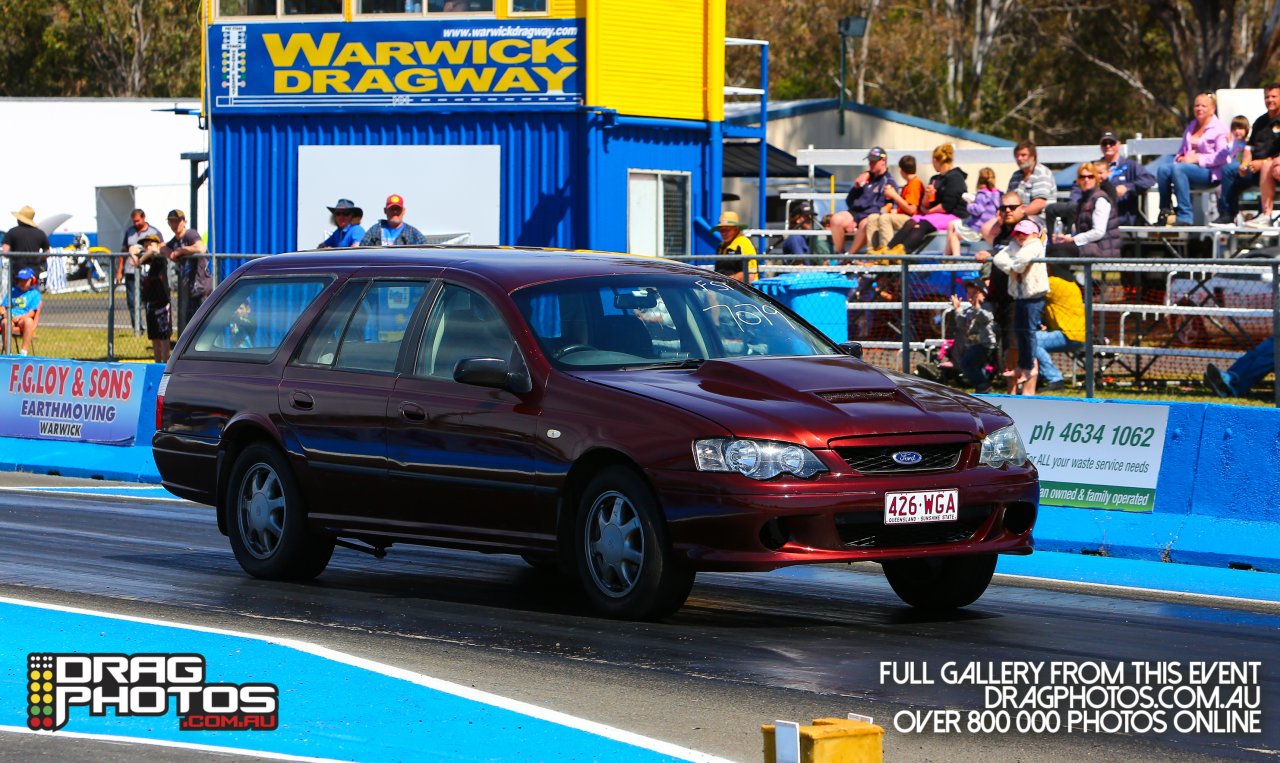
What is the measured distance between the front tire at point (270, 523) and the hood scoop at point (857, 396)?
3.11m

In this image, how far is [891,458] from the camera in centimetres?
884

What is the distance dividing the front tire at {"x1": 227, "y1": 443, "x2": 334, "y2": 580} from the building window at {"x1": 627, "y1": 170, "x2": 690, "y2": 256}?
44.2 feet

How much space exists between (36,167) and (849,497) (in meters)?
48.3

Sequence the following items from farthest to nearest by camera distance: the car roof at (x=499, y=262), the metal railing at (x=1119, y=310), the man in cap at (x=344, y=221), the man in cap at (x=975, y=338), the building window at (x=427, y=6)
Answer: the building window at (x=427, y=6) < the man in cap at (x=344, y=221) < the man in cap at (x=975, y=338) < the metal railing at (x=1119, y=310) < the car roof at (x=499, y=262)

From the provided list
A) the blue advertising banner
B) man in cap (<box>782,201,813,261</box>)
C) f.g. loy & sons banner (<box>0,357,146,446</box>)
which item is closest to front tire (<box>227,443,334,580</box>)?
f.g. loy & sons banner (<box>0,357,146,446</box>)

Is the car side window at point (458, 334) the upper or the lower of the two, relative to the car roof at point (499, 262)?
lower

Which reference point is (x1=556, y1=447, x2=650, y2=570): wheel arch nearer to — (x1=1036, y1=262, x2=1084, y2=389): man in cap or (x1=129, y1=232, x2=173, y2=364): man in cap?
(x1=1036, y1=262, x2=1084, y2=389): man in cap

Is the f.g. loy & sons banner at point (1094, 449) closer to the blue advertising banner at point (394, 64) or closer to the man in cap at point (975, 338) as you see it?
the man in cap at point (975, 338)

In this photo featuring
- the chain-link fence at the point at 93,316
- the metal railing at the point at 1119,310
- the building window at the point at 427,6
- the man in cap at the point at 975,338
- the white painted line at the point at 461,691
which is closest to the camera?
the white painted line at the point at 461,691

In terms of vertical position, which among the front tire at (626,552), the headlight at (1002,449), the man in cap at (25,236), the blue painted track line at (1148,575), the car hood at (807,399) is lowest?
the blue painted track line at (1148,575)

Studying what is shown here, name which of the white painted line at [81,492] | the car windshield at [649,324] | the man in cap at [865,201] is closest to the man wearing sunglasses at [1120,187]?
the man in cap at [865,201]

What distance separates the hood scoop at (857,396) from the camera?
29.6 feet

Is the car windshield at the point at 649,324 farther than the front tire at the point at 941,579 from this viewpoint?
Yes

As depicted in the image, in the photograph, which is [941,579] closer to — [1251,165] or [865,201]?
[1251,165]
